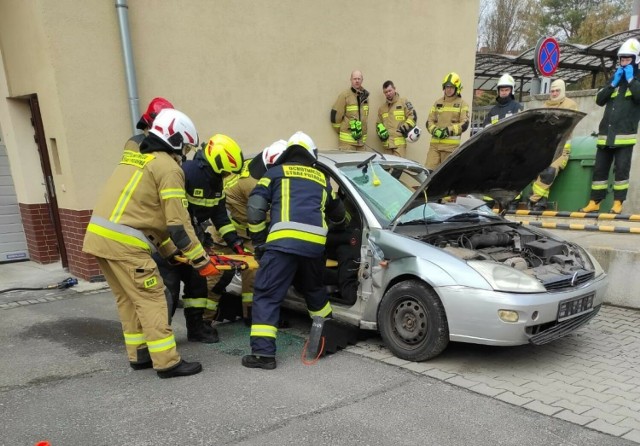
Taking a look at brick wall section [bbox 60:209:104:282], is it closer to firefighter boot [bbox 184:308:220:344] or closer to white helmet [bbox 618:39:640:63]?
firefighter boot [bbox 184:308:220:344]

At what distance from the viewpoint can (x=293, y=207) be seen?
12.4 ft

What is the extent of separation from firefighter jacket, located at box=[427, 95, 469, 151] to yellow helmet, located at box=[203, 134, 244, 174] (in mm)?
4604

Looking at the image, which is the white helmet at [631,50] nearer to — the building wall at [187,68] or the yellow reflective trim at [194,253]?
the building wall at [187,68]

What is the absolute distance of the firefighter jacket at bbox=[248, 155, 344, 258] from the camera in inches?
148

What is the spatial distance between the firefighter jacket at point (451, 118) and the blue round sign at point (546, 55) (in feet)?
4.80

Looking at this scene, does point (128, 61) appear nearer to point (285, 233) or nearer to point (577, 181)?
point (285, 233)

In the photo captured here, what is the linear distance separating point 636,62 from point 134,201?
6704 mm

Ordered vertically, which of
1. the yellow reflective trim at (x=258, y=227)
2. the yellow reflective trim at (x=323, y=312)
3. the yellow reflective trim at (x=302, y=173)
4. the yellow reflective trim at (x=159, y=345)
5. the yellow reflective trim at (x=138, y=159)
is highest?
the yellow reflective trim at (x=138, y=159)

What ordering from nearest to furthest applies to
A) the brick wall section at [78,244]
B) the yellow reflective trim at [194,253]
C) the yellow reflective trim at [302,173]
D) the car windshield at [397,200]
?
the yellow reflective trim at [194,253] → the yellow reflective trim at [302,173] → the car windshield at [397,200] → the brick wall section at [78,244]

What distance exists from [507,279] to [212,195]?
2556 millimetres

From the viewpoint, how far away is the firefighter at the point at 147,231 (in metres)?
3.48

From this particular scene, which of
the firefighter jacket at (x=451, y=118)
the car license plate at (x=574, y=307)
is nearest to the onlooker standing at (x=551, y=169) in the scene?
the firefighter jacket at (x=451, y=118)

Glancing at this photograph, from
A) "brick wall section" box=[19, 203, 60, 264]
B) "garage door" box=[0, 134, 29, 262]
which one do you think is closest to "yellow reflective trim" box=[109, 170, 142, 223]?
"brick wall section" box=[19, 203, 60, 264]

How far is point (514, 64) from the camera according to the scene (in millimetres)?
14656
